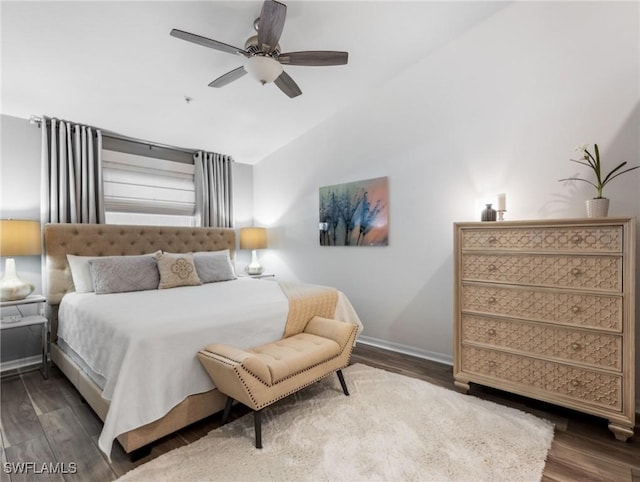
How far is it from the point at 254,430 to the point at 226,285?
176 centimetres

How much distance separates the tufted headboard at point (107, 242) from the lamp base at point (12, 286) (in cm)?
24

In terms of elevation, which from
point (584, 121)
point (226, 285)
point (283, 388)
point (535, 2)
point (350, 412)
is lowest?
point (350, 412)

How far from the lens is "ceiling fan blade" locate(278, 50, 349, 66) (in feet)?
7.89

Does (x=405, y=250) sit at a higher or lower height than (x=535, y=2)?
lower

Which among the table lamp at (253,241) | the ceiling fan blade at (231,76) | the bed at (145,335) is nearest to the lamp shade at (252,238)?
the table lamp at (253,241)

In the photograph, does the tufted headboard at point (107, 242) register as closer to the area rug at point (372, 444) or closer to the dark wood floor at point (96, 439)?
the dark wood floor at point (96, 439)

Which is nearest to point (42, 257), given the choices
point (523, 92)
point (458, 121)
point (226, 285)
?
point (226, 285)

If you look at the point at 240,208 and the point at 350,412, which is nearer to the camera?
the point at 350,412

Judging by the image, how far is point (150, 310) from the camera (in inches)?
90.7

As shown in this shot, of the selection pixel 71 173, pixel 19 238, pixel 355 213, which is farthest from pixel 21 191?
pixel 355 213

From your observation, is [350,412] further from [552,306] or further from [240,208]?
[240,208]

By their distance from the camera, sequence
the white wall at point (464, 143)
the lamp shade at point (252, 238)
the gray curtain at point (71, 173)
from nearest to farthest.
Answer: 1. the white wall at point (464, 143)
2. the gray curtain at point (71, 173)
3. the lamp shade at point (252, 238)

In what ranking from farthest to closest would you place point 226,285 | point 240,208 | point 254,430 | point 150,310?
1. point 240,208
2. point 226,285
3. point 150,310
4. point 254,430

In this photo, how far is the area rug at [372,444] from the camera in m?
1.73
